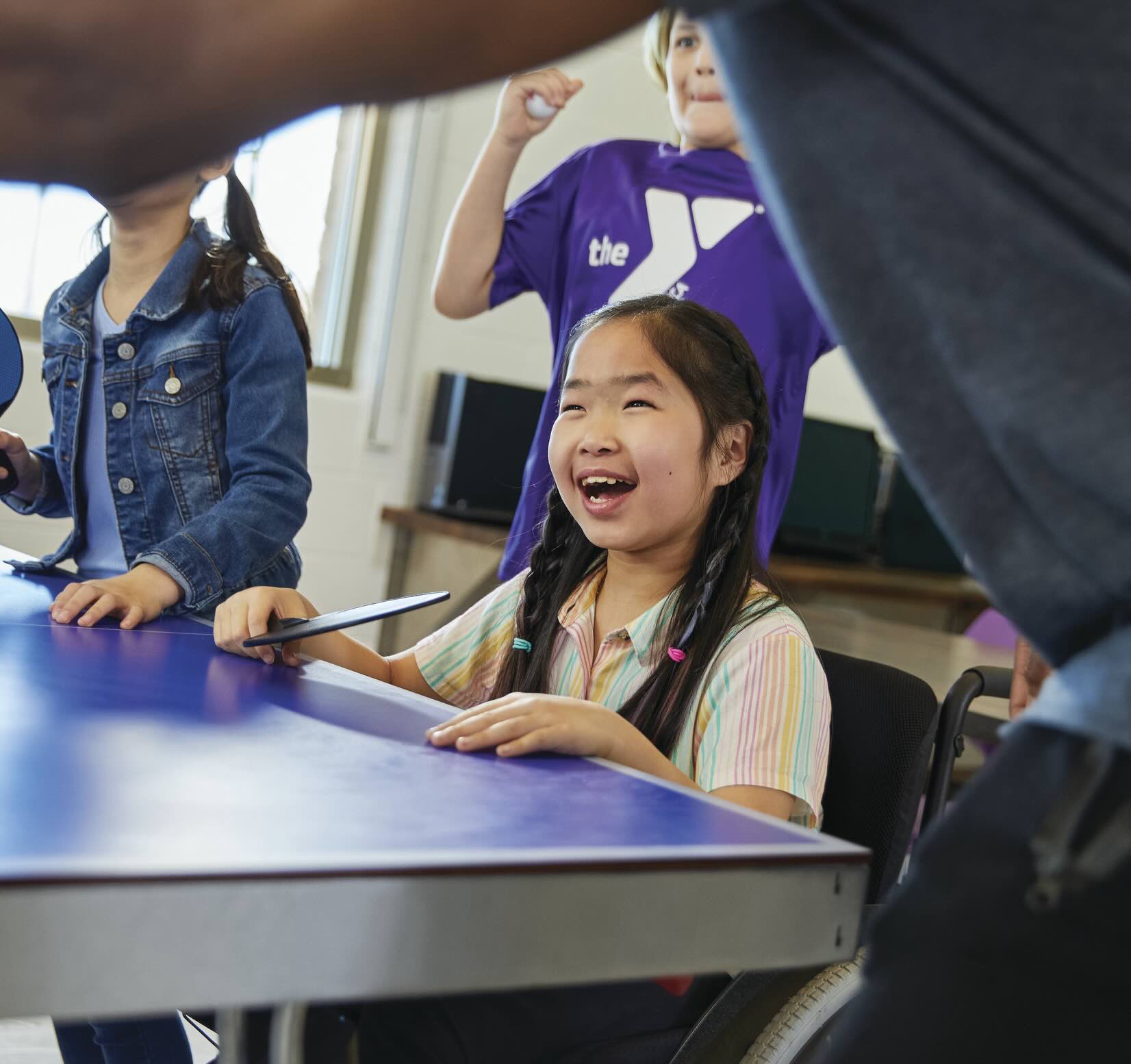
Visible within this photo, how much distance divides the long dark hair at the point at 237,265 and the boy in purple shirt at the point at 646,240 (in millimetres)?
246

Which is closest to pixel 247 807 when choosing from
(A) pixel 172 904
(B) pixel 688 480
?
(A) pixel 172 904

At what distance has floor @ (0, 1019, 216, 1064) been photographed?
60.9 inches

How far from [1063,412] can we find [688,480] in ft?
2.88

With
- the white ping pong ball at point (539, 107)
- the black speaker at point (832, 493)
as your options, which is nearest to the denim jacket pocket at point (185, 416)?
the white ping pong ball at point (539, 107)

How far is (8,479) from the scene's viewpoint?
1.41m

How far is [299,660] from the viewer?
970 mm

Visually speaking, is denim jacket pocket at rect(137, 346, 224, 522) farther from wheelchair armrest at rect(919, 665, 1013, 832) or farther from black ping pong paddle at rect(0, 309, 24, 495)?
wheelchair armrest at rect(919, 665, 1013, 832)

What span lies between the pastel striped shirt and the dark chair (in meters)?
0.03

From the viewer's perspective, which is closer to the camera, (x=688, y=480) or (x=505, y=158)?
(x=688, y=480)

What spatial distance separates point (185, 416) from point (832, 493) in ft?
7.77

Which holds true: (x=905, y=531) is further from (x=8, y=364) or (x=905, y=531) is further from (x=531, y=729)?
(x=531, y=729)

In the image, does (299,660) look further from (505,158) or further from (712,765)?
(505,158)

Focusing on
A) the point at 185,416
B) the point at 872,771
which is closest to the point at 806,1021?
the point at 872,771

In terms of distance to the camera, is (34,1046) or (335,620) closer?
(335,620)
